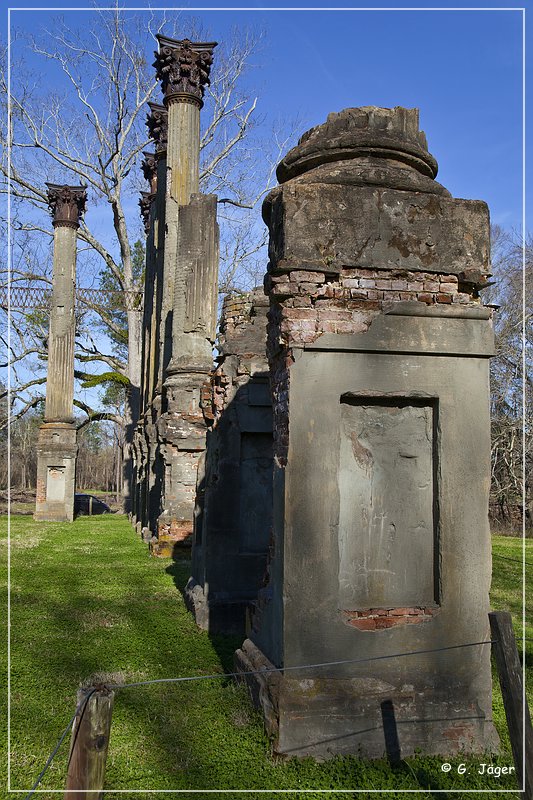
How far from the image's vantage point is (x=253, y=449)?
883 centimetres

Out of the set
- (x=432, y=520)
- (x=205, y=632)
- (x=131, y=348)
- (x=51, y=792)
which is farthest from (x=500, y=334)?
(x=51, y=792)

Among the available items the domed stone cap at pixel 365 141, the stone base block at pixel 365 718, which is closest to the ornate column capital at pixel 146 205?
the domed stone cap at pixel 365 141

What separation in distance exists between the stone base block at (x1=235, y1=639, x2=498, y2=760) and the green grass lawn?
0.11 meters

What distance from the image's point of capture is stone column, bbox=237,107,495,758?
4.79 metres

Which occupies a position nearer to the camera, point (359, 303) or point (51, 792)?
point (51, 792)

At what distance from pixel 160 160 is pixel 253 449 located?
18.6m

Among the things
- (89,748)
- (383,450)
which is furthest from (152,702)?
(89,748)

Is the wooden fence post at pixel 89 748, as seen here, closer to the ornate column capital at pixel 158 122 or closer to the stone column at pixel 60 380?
the stone column at pixel 60 380

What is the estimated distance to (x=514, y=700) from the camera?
133 inches

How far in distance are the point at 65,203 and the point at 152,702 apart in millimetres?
24528

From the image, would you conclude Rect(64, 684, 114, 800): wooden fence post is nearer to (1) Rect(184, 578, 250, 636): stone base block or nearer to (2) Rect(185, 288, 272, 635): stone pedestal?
(1) Rect(184, 578, 250, 636): stone base block

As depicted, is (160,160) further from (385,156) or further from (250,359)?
(385,156)

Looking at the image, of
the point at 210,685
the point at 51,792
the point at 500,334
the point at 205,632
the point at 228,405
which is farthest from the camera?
the point at 500,334

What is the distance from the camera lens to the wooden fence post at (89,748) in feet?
8.54
